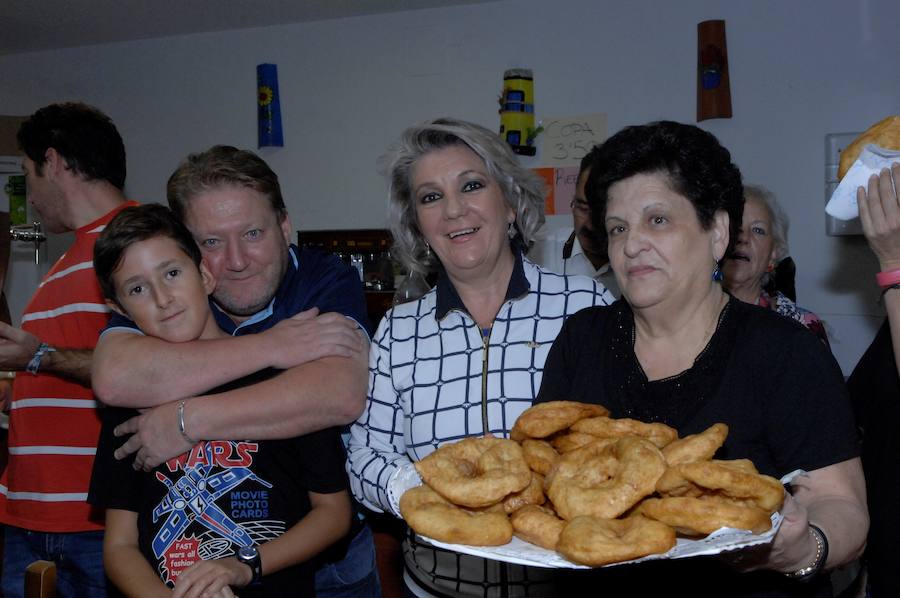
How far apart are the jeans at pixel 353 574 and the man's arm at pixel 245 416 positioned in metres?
0.39

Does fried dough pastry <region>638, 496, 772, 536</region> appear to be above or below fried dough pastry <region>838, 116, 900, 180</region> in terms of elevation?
below

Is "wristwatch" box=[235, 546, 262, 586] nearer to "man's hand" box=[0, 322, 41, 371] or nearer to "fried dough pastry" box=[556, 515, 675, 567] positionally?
"fried dough pastry" box=[556, 515, 675, 567]

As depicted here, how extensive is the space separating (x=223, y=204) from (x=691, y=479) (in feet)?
3.97

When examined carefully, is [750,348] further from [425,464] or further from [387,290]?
[387,290]

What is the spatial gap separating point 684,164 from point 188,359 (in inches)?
40.6

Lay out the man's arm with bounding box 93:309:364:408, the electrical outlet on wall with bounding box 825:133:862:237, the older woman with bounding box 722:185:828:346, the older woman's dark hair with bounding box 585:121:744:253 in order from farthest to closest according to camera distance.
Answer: the electrical outlet on wall with bounding box 825:133:862:237
the older woman with bounding box 722:185:828:346
the man's arm with bounding box 93:309:364:408
the older woman's dark hair with bounding box 585:121:744:253

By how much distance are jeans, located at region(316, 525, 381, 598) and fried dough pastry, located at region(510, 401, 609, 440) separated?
75 centimetres

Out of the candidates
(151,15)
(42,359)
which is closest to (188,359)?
(42,359)

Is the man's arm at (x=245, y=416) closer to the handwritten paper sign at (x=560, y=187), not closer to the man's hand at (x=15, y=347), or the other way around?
the man's hand at (x=15, y=347)

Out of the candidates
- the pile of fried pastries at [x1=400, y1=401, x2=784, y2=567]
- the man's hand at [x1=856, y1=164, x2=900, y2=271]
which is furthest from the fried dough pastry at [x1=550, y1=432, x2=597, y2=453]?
the man's hand at [x1=856, y1=164, x2=900, y2=271]

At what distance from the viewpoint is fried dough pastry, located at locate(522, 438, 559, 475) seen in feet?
3.79

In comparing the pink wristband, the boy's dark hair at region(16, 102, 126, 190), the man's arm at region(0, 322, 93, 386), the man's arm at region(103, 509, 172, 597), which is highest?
the boy's dark hair at region(16, 102, 126, 190)

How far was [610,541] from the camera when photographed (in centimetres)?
91

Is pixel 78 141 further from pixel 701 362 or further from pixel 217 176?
pixel 701 362
